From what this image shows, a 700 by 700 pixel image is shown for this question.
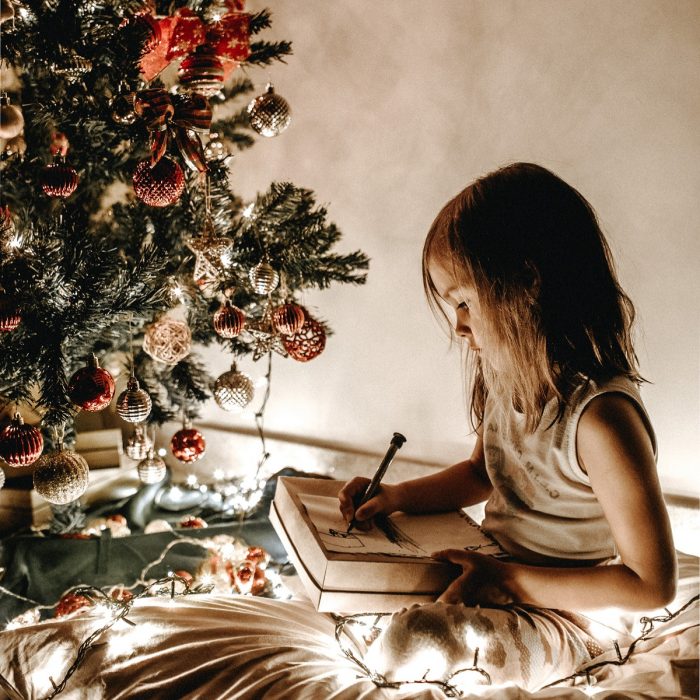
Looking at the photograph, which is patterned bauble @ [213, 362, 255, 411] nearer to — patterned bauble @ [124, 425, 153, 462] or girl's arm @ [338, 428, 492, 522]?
patterned bauble @ [124, 425, 153, 462]

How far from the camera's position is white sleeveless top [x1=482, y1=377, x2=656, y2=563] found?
562 mm

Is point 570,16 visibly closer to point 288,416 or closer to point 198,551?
point 288,416

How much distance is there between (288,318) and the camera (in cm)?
85

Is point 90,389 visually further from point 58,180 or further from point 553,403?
point 553,403

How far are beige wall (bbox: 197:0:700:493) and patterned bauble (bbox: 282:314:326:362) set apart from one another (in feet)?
1.30

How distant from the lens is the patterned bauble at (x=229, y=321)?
85 centimetres

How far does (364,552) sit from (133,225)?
2.11 feet

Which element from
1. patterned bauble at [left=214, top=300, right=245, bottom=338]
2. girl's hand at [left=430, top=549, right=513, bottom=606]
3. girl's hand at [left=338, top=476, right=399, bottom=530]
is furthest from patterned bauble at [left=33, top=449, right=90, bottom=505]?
girl's hand at [left=430, top=549, right=513, bottom=606]

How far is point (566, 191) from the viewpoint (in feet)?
1.94

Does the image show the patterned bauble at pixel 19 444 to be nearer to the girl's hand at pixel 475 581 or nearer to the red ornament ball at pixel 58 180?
the red ornament ball at pixel 58 180

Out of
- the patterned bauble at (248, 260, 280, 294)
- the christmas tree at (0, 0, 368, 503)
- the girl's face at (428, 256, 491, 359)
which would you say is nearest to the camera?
the girl's face at (428, 256, 491, 359)

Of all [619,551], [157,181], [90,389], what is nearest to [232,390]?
[90,389]

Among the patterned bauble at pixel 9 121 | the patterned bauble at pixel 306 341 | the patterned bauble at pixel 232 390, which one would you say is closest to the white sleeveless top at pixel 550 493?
the patterned bauble at pixel 306 341

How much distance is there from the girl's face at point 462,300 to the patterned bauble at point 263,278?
0.28 meters
